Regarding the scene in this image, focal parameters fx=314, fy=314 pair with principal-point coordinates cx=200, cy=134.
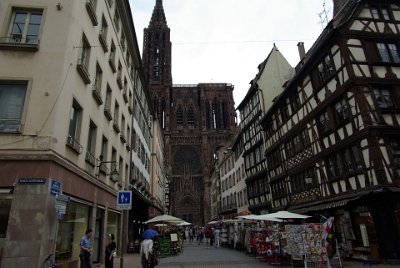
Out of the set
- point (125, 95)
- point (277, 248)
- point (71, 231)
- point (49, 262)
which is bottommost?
point (277, 248)

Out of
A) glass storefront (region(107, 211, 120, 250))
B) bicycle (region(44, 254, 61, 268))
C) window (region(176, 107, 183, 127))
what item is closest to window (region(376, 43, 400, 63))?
glass storefront (region(107, 211, 120, 250))

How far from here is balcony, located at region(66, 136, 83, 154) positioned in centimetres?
1060

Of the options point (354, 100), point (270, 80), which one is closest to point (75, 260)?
point (354, 100)

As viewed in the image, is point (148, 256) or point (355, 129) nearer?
point (148, 256)

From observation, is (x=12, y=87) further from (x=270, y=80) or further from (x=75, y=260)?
(x=270, y=80)

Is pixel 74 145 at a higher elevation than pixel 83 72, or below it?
below

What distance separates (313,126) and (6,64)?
1526cm

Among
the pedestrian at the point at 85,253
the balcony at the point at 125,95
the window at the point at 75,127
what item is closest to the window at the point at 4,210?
the pedestrian at the point at 85,253

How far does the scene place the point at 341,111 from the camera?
15664 millimetres

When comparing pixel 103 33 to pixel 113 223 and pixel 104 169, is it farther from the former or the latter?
pixel 113 223

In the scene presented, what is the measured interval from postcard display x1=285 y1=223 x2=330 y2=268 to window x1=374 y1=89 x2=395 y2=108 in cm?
667

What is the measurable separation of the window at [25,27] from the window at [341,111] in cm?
1341

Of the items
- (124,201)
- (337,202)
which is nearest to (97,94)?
(124,201)

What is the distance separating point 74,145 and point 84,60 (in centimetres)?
369
